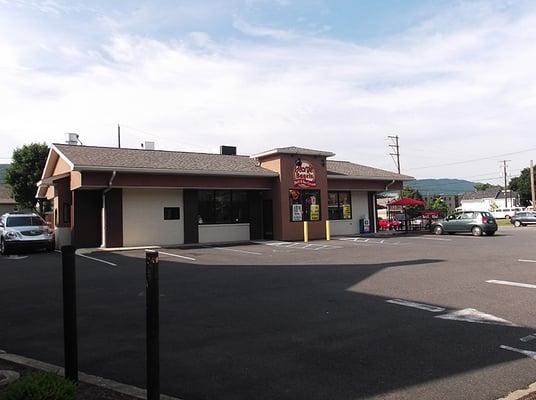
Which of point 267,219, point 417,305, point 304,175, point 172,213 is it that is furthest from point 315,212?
point 417,305

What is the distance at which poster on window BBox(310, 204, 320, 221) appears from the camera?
88.4 feet

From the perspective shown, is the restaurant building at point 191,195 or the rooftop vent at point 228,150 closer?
A: the restaurant building at point 191,195

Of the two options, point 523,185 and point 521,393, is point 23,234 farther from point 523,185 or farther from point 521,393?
point 523,185

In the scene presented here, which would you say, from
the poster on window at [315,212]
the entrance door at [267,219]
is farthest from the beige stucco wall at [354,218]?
the entrance door at [267,219]

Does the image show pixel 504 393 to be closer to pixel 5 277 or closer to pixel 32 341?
pixel 32 341

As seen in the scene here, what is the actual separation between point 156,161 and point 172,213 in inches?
102

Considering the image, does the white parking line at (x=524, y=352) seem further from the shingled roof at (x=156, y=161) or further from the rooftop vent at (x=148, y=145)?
the rooftop vent at (x=148, y=145)

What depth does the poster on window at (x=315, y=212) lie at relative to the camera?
27.0 meters

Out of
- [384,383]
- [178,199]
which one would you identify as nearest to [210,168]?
[178,199]

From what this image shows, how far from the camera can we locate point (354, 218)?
30.7m

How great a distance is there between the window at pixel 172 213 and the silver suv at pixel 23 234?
505 centimetres

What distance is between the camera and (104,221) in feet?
74.4

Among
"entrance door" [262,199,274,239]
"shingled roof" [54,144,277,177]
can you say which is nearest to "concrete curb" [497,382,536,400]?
"shingled roof" [54,144,277,177]

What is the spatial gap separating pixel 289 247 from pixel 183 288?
1112 centimetres
